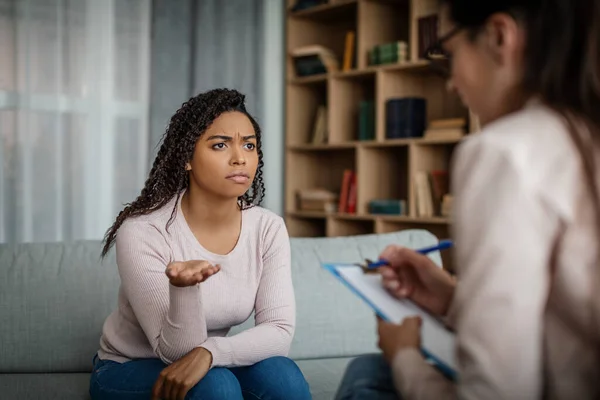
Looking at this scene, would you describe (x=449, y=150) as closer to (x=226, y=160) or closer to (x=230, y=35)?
(x=230, y=35)

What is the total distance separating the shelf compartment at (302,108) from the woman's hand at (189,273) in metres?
3.01

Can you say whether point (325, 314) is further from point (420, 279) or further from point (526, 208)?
point (526, 208)

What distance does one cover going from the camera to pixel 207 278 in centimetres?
145

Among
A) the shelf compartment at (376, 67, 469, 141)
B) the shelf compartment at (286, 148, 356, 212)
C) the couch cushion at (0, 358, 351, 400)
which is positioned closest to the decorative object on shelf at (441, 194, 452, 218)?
the shelf compartment at (376, 67, 469, 141)

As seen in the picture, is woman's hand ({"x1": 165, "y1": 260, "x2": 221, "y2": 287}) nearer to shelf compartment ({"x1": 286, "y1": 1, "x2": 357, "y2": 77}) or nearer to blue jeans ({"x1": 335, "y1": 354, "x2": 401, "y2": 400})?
blue jeans ({"x1": 335, "y1": 354, "x2": 401, "y2": 400})

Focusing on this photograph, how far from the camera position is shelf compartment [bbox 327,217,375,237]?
4.05m

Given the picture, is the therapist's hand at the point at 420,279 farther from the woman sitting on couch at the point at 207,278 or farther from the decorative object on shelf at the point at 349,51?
the decorative object on shelf at the point at 349,51

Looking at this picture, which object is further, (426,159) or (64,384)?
(426,159)

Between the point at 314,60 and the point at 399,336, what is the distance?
11.3 ft

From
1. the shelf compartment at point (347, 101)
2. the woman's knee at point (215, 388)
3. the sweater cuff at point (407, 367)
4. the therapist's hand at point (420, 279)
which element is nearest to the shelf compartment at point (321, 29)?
the shelf compartment at point (347, 101)

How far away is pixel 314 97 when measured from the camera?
4.39 meters

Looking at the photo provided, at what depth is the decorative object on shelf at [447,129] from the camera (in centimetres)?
338

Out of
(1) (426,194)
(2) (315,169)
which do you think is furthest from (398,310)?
(2) (315,169)

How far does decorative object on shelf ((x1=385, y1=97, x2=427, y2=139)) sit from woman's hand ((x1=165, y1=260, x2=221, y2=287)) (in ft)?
8.21
